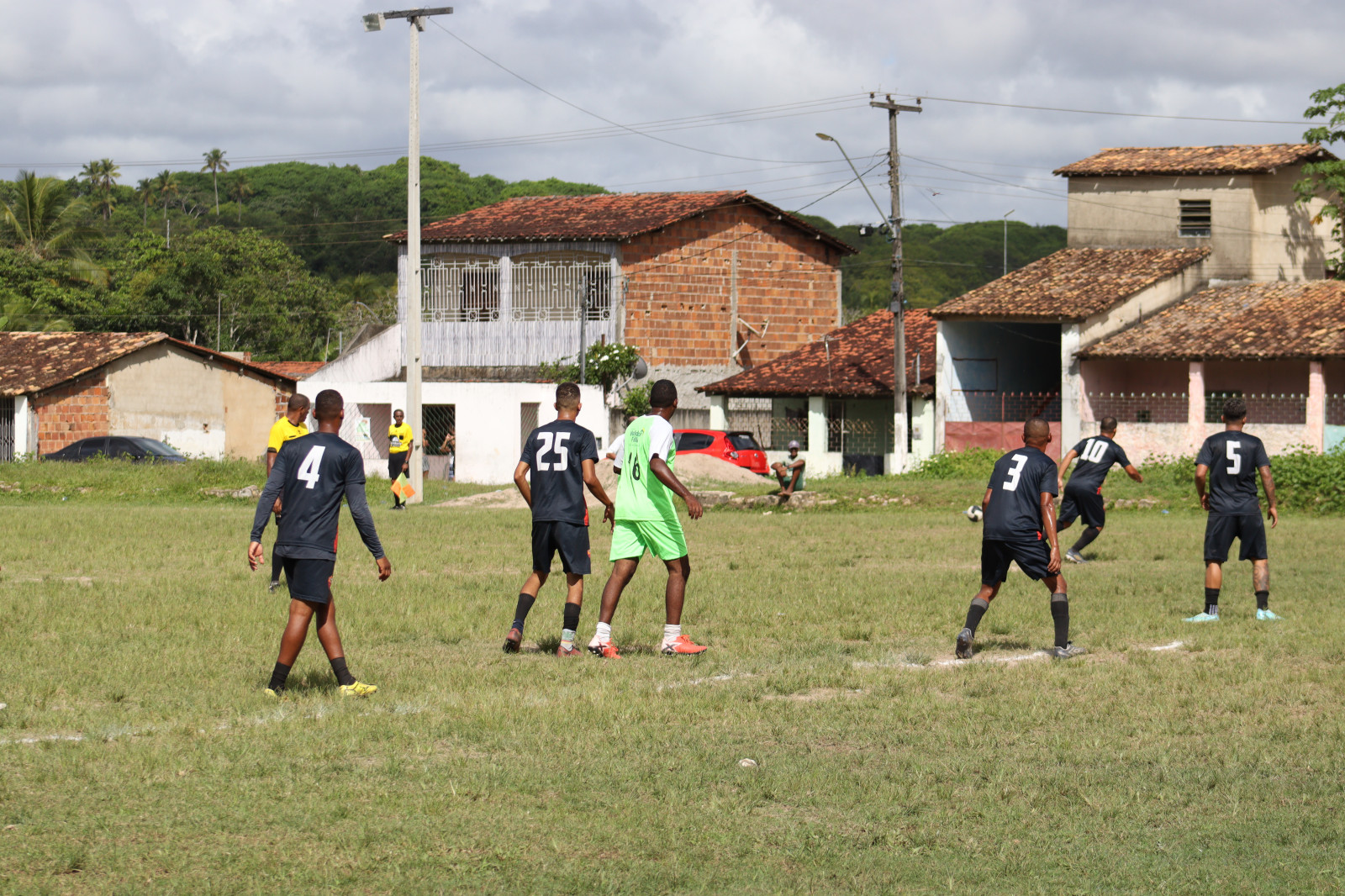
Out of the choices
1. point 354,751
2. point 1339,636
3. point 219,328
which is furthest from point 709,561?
point 219,328

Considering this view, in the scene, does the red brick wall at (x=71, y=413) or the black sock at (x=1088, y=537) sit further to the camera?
the red brick wall at (x=71, y=413)

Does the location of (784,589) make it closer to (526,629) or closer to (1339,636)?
(526,629)

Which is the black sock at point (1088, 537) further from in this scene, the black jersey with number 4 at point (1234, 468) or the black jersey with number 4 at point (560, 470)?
the black jersey with number 4 at point (560, 470)

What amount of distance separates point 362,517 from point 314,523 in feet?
0.96

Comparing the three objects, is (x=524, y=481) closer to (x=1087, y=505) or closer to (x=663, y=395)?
(x=663, y=395)

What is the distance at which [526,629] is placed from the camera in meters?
11.4

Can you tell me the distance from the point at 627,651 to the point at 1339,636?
533cm

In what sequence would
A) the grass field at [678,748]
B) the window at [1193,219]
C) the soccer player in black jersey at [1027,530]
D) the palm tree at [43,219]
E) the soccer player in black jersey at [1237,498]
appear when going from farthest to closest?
the palm tree at [43,219] → the window at [1193,219] → the soccer player in black jersey at [1237,498] → the soccer player in black jersey at [1027,530] → the grass field at [678,748]

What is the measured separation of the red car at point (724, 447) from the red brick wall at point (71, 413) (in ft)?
58.0

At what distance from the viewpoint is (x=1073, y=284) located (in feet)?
124

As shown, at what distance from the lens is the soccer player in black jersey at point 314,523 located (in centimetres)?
850

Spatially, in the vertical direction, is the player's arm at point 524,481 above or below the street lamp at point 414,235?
below

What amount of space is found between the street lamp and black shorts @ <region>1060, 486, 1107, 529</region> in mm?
14054

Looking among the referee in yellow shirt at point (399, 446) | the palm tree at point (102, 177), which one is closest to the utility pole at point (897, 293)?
the referee in yellow shirt at point (399, 446)
